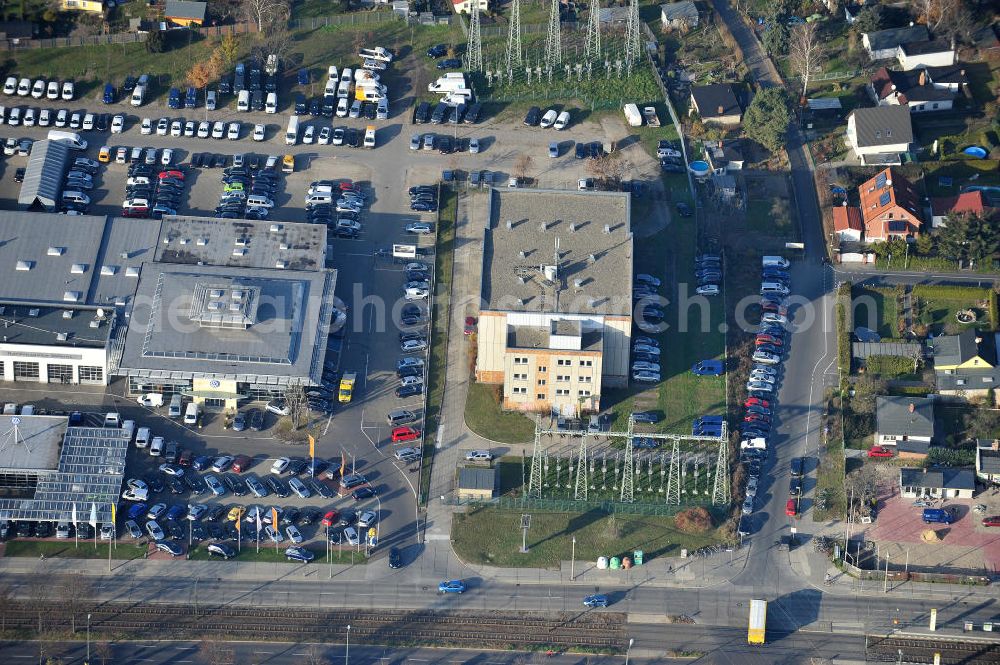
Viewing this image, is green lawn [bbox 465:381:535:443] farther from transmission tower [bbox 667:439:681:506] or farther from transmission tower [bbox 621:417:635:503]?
transmission tower [bbox 667:439:681:506]

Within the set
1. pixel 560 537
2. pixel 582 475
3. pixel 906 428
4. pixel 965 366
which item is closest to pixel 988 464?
pixel 906 428

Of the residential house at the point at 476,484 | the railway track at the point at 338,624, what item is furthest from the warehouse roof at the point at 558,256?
the railway track at the point at 338,624

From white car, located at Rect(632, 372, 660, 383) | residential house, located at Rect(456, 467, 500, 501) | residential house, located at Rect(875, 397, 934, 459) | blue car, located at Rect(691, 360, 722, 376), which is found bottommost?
residential house, located at Rect(456, 467, 500, 501)

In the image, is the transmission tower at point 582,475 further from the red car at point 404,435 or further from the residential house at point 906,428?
the residential house at point 906,428

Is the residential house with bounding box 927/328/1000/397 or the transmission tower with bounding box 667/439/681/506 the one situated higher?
the residential house with bounding box 927/328/1000/397

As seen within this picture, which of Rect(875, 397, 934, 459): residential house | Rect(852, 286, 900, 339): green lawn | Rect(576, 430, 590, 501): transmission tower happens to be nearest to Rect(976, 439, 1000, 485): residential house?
Rect(875, 397, 934, 459): residential house

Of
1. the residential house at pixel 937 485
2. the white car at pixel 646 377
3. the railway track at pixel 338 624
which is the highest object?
the white car at pixel 646 377

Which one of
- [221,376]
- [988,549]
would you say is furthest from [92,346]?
[988,549]
